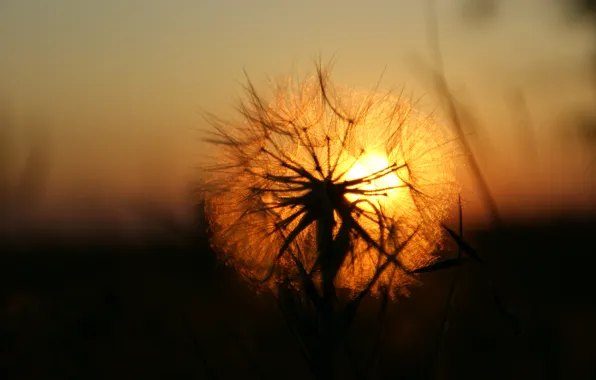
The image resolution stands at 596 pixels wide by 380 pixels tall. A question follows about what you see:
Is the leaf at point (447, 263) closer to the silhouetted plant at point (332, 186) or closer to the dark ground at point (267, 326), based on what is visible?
the dark ground at point (267, 326)

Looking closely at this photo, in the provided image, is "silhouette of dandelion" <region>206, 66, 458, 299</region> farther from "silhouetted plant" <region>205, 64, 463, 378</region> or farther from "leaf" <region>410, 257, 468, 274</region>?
"leaf" <region>410, 257, 468, 274</region>

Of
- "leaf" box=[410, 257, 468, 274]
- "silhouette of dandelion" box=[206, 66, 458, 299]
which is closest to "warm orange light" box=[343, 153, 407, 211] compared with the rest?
"silhouette of dandelion" box=[206, 66, 458, 299]

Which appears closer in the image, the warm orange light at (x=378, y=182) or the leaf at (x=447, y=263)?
the leaf at (x=447, y=263)


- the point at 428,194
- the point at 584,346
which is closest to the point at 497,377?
the point at 584,346

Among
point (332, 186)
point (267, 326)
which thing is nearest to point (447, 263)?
point (332, 186)

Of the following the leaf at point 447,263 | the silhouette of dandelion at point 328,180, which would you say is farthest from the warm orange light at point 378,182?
the leaf at point 447,263

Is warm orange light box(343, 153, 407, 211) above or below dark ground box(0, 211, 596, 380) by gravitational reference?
above

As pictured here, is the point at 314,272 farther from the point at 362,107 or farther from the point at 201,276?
the point at 201,276
